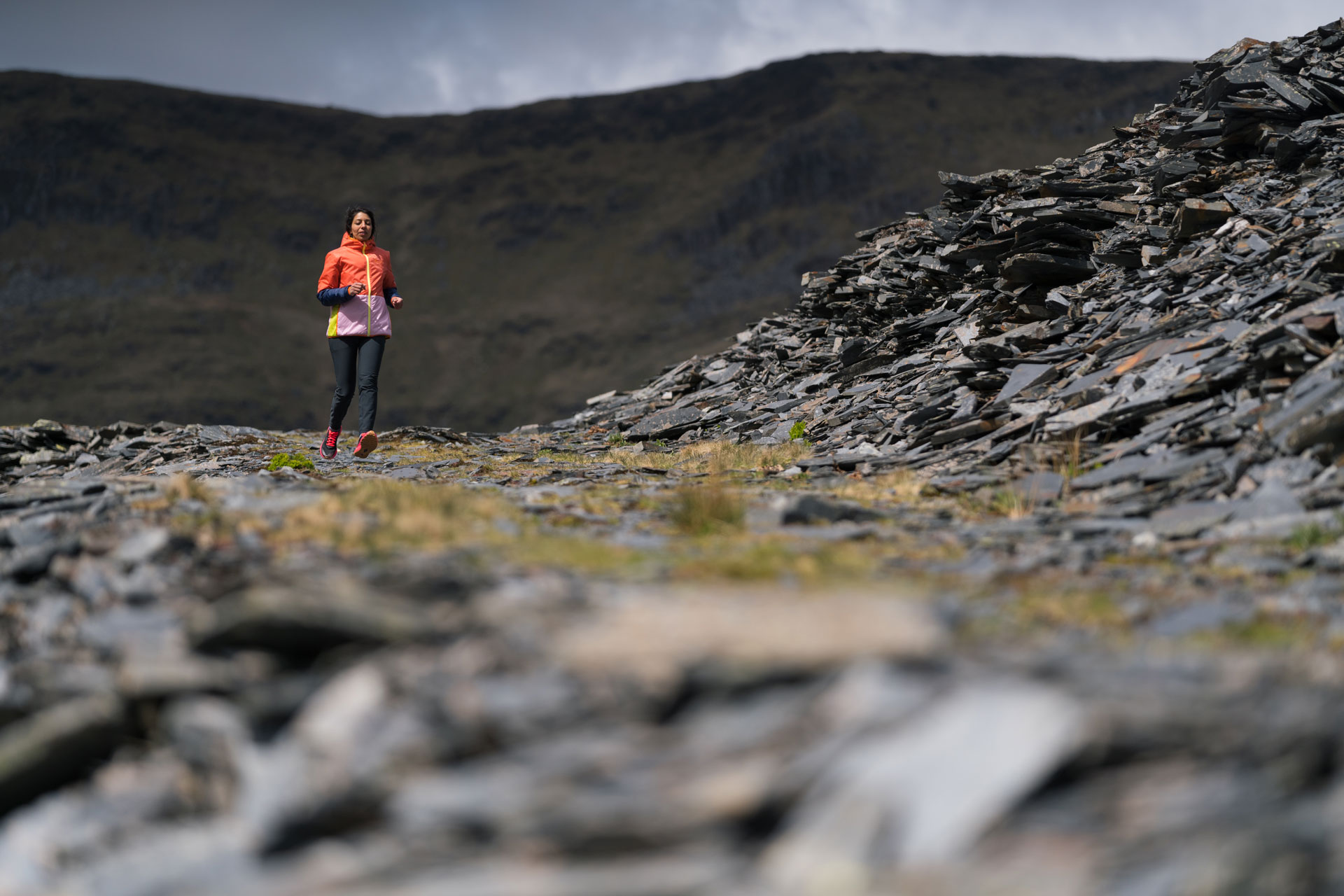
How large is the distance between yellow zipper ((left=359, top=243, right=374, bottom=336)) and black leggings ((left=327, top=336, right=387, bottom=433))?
0.13 meters

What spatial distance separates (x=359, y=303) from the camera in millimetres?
13086

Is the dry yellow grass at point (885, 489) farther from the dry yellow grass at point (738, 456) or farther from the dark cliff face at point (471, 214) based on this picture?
the dark cliff face at point (471, 214)

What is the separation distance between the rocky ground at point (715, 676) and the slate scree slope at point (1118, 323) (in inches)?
4.3

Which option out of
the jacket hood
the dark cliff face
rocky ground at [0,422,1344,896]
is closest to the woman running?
the jacket hood

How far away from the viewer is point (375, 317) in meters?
13.2

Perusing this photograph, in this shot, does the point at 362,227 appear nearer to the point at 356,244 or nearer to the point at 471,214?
the point at 356,244

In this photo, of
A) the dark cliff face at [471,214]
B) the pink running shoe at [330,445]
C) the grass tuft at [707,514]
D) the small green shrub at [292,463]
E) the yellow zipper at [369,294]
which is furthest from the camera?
the dark cliff face at [471,214]

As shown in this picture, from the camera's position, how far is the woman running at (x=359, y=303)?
1291 cm

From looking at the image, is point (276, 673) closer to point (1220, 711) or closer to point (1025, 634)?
point (1025, 634)

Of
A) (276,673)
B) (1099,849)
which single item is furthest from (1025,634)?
(276,673)

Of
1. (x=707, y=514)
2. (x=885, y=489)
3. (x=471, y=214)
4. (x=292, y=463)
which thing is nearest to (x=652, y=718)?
(x=707, y=514)

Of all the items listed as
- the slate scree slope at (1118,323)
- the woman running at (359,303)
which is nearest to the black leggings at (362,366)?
the woman running at (359,303)

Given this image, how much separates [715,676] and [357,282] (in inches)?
437

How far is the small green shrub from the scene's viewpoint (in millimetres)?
13680
